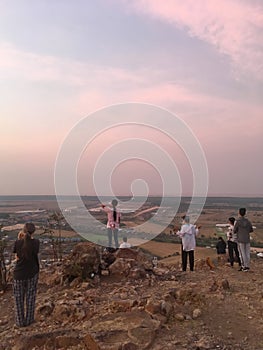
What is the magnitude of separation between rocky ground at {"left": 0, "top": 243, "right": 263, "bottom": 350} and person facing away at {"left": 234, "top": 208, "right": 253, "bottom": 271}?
842 mm

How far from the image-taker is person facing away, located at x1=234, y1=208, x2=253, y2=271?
9820 mm

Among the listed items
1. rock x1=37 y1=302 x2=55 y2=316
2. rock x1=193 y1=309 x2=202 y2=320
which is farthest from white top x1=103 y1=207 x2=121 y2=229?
rock x1=193 y1=309 x2=202 y2=320

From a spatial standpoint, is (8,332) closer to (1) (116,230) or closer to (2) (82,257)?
(2) (82,257)

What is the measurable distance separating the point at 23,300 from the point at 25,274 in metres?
0.51

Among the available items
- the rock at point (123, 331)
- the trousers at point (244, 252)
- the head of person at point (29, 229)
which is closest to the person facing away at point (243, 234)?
the trousers at point (244, 252)

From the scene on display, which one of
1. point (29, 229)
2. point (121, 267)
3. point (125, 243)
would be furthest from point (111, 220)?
point (29, 229)

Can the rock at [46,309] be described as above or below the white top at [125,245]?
below

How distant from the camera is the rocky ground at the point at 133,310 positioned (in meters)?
5.21

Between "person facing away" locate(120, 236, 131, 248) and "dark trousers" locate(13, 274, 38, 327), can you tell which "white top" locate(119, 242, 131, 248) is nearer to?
"person facing away" locate(120, 236, 131, 248)

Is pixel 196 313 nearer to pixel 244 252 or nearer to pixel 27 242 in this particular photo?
pixel 27 242

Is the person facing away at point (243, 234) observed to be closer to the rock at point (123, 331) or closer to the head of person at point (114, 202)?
the head of person at point (114, 202)

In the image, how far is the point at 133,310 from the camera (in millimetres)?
6105

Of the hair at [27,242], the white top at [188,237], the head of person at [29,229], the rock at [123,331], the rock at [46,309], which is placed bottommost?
the rock at [46,309]

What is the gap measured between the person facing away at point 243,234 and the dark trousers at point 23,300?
19.0 feet
